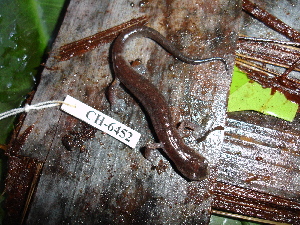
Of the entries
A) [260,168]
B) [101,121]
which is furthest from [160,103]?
[260,168]

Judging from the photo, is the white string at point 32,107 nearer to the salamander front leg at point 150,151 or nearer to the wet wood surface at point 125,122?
the wet wood surface at point 125,122

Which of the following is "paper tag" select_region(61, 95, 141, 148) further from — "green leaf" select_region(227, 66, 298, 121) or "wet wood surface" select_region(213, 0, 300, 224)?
"green leaf" select_region(227, 66, 298, 121)

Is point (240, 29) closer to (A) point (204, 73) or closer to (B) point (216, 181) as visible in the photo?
(A) point (204, 73)

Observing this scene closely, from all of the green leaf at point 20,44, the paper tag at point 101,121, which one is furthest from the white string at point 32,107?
the green leaf at point 20,44

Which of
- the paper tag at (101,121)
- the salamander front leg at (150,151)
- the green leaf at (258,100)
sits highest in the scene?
the green leaf at (258,100)

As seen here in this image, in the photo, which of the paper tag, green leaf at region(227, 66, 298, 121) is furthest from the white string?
green leaf at region(227, 66, 298, 121)

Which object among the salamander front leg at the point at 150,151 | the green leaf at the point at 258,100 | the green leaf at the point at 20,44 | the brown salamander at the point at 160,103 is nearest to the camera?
the brown salamander at the point at 160,103

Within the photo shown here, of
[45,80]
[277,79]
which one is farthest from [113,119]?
[277,79]
